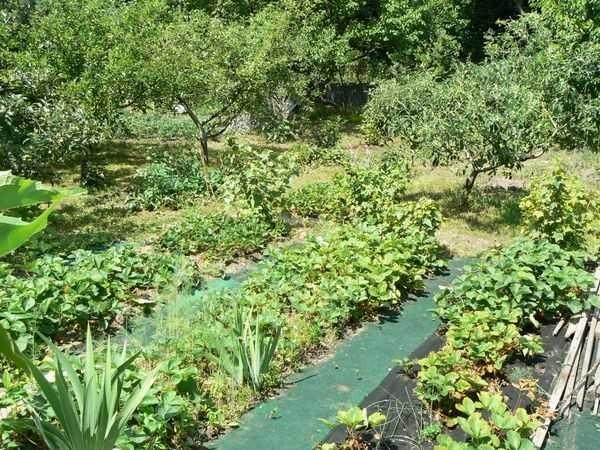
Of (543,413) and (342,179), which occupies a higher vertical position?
(342,179)

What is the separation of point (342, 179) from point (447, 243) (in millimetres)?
2410

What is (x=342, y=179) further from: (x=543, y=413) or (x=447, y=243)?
(x=543, y=413)

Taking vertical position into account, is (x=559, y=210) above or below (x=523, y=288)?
above

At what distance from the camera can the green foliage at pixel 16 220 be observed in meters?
2.04

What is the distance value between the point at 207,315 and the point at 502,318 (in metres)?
2.94

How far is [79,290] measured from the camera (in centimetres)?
644

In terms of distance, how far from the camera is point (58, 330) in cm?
627

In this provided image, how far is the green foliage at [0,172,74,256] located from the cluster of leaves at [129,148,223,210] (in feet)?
29.6

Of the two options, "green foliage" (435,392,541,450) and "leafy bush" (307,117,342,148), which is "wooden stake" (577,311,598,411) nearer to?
"green foliage" (435,392,541,450)

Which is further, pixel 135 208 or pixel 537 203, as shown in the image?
pixel 135 208

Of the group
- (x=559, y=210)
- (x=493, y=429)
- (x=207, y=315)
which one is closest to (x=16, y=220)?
(x=493, y=429)

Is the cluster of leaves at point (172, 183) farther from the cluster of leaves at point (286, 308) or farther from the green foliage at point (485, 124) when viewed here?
the green foliage at point (485, 124)

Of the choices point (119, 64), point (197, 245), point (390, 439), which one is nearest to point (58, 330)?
point (197, 245)

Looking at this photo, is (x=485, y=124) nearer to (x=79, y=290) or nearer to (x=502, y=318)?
(x=502, y=318)
